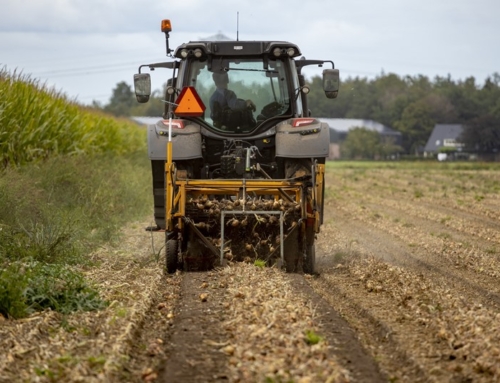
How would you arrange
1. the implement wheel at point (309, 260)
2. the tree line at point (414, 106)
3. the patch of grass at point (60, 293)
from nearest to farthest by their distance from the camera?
the patch of grass at point (60, 293), the implement wheel at point (309, 260), the tree line at point (414, 106)

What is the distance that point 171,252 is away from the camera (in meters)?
10.2

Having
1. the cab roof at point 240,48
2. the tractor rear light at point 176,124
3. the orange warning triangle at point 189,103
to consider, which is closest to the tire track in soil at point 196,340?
the orange warning triangle at point 189,103

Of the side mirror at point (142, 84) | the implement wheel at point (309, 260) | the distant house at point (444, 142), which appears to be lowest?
the distant house at point (444, 142)

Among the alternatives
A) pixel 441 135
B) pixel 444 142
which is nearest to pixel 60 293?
pixel 444 142

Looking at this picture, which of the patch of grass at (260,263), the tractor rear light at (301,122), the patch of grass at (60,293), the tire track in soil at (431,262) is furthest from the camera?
the tractor rear light at (301,122)

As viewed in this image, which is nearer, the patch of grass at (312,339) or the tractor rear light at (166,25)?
the patch of grass at (312,339)

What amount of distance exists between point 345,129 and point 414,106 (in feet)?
40.3

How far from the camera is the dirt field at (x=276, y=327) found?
18.7 feet

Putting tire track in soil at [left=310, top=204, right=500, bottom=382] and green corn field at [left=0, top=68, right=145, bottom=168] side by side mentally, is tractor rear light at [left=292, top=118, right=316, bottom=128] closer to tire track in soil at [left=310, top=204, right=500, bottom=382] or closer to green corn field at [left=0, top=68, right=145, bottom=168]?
tire track in soil at [left=310, top=204, right=500, bottom=382]

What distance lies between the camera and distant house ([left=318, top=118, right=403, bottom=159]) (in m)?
93.7

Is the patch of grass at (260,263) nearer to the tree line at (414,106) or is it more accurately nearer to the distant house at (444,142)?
the tree line at (414,106)

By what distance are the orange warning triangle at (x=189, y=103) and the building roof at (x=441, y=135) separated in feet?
214

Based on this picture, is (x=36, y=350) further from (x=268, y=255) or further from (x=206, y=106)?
(x=206, y=106)

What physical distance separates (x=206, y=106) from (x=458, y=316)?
191 inches
